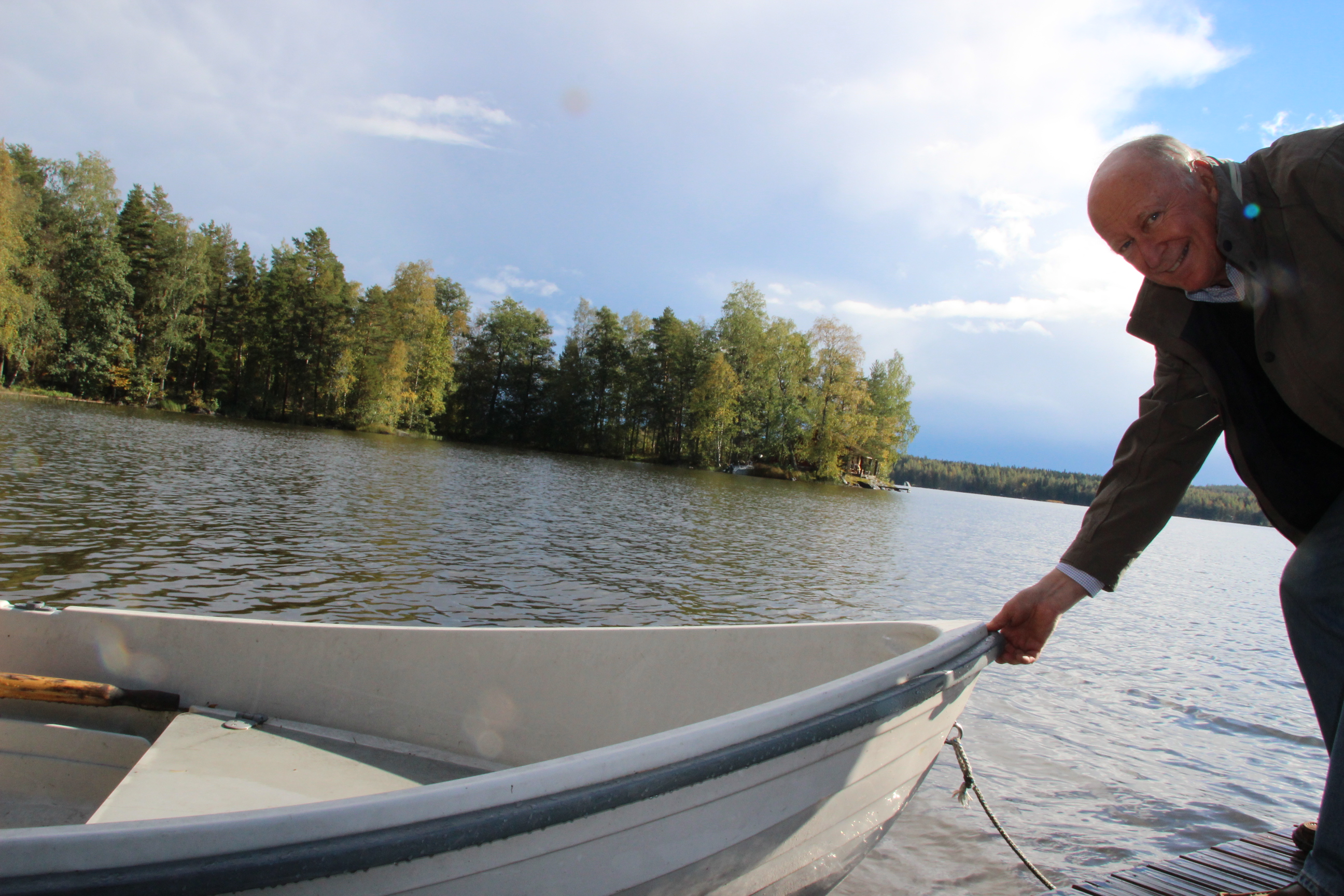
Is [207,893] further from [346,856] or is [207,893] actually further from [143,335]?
[143,335]

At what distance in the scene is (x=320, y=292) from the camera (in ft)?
171

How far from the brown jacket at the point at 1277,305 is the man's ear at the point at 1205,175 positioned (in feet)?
0.14

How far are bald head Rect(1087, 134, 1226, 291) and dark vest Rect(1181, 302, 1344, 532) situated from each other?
13cm

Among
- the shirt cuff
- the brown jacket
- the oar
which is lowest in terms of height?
the oar

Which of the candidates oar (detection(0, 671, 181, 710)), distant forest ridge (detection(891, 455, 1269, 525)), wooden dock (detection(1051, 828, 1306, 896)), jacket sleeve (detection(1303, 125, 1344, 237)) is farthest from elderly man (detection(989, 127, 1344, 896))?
distant forest ridge (detection(891, 455, 1269, 525))

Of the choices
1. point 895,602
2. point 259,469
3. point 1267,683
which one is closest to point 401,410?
point 259,469

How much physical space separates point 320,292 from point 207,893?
58496 mm

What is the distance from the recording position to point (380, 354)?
170 ft

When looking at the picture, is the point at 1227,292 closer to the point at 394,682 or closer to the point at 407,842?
the point at 407,842

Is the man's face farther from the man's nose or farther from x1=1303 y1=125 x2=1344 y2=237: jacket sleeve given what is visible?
x1=1303 y1=125 x2=1344 y2=237: jacket sleeve

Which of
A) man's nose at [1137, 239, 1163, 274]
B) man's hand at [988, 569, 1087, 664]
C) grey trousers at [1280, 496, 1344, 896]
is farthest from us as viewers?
man's hand at [988, 569, 1087, 664]

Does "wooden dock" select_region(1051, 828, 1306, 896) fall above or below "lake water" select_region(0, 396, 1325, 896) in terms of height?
above

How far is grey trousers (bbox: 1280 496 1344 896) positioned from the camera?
1535 millimetres

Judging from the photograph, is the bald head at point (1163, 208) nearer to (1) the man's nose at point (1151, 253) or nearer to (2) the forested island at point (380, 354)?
(1) the man's nose at point (1151, 253)
